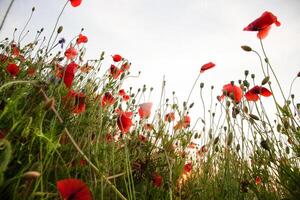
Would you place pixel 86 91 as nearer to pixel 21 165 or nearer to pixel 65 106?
pixel 65 106

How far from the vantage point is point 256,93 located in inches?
99.9

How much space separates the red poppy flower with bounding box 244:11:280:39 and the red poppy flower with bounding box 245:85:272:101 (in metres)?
0.44

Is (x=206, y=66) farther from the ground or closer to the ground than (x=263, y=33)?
closer to the ground

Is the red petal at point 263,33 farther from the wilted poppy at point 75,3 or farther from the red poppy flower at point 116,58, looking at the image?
the wilted poppy at point 75,3

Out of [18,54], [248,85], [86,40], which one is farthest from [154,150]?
[18,54]

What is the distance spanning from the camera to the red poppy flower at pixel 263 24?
2.52m

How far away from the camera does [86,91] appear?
3.21 meters

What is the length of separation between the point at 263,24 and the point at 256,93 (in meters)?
0.60

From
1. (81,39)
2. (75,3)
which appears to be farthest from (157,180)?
(81,39)

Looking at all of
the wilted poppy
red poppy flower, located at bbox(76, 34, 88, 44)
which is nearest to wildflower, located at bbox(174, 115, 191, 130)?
the wilted poppy

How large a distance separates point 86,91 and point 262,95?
179 cm

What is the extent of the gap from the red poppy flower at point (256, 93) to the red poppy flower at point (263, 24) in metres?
Result: 0.44

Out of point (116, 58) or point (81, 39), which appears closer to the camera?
point (116, 58)

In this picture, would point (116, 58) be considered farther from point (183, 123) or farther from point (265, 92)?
point (265, 92)
